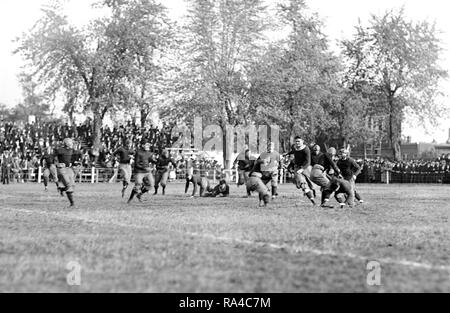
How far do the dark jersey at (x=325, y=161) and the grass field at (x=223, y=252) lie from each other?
4192 millimetres

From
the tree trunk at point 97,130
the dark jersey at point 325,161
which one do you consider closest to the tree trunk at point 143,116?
the tree trunk at point 97,130

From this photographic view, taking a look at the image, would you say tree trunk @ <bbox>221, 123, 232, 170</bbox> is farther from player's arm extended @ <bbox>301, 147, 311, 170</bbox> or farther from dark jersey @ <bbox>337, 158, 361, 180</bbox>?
Answer: dark jersey @ <bbox>337, 158, 361, 180</bbox>

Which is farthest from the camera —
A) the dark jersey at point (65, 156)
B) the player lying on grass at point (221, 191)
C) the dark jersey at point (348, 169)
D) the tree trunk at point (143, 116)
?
the tree trunk at point (143, 116)

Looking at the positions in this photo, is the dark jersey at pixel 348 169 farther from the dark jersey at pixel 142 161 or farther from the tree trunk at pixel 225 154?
the tree trunk at pixel 225 154

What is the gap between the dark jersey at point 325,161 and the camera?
18875mm

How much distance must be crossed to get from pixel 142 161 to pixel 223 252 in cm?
1336

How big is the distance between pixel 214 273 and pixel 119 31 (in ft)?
145

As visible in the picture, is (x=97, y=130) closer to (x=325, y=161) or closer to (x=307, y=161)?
(x=307, y=161)

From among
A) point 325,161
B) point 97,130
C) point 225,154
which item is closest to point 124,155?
point 325,161

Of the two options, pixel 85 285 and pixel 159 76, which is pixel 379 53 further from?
pixel 85 285

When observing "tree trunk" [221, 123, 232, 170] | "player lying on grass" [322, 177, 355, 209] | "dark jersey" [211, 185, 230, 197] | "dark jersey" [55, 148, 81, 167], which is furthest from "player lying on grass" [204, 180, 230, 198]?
"tree trunk" [221, 123, 232, 170]

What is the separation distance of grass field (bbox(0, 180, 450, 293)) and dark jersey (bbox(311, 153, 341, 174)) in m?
4.19

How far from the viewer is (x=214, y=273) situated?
6930 mm
